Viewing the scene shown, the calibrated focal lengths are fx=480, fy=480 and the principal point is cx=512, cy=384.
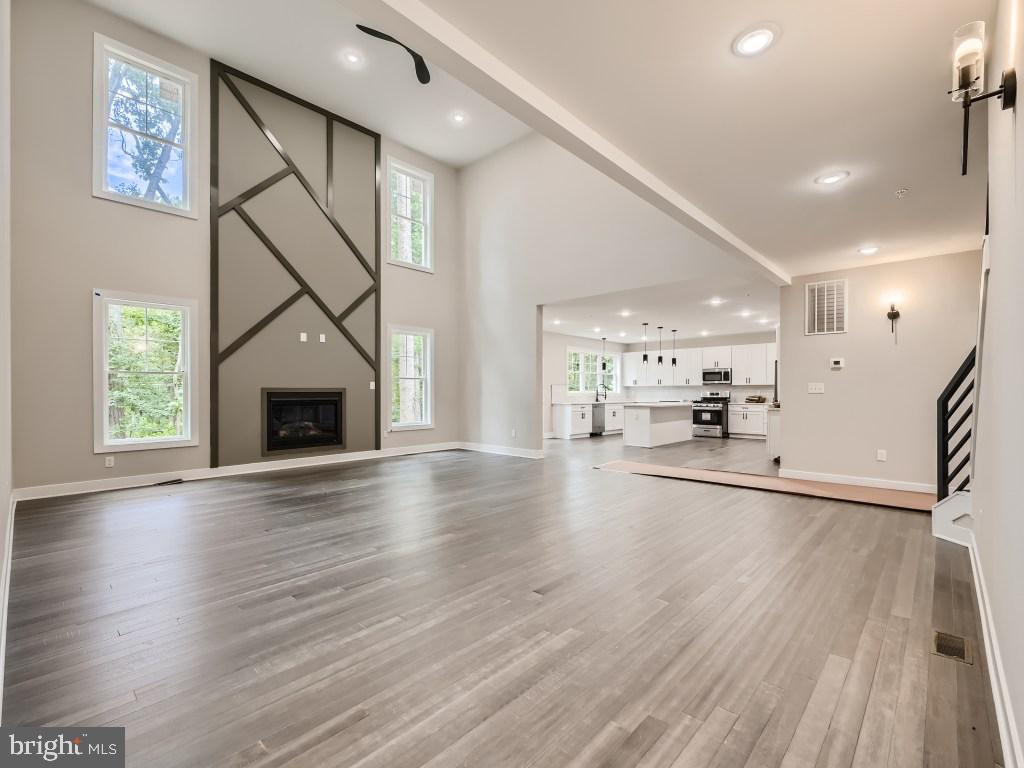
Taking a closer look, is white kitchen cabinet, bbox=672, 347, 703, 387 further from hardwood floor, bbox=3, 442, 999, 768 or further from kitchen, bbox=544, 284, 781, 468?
hardwood floor, bbox=3, 442, 999, 768

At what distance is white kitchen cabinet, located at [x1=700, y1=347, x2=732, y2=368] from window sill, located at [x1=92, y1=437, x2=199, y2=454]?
11.0m

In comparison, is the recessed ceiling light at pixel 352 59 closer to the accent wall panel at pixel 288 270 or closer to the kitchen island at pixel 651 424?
the accent wall panel at pixel 288 270

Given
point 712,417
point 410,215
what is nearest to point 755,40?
point 410,215

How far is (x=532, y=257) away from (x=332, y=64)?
3808 mm

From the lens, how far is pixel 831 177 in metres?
3.33

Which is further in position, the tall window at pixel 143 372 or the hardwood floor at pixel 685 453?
the hardwood floor at pixel 685 453

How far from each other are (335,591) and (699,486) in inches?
166

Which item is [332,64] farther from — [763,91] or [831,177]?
[831,177]

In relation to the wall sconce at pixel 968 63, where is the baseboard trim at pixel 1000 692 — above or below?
below

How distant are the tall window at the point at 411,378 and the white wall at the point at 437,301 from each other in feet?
0.40

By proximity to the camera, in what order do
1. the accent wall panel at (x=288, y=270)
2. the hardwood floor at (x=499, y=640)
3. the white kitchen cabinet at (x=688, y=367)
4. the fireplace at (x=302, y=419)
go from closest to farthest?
1. the hardwood floor at (x=499, y=640)
2. the accent wall panel at (x=288, y=270)
3. the fireplace at (x=302, y=419)
4. the white kitchen cabinet at (x=688, y=367)

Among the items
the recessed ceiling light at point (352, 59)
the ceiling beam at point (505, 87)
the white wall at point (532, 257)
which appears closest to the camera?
the ceiling beam at point (505, 87)

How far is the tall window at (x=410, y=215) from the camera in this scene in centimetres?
848

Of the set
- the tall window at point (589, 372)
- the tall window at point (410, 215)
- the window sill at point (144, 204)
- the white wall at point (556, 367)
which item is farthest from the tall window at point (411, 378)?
the tall window at point (589, 372)
